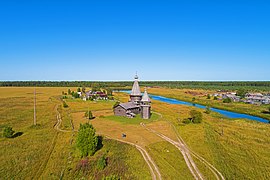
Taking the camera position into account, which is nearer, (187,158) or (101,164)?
(101,164)

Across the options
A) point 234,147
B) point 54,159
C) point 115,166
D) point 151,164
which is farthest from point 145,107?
point 54,159

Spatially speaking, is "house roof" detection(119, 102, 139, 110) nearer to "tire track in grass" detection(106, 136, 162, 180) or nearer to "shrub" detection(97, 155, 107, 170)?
"tire track in grass" detection(106, 136, 162, 180)

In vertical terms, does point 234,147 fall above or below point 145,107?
below

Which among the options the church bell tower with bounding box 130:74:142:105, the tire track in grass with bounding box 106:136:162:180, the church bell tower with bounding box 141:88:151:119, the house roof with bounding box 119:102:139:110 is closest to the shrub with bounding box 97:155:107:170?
the tire track in grass with bounding box 106:136:162:180

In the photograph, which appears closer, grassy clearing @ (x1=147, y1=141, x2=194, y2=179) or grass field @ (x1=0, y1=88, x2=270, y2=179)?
grassy clearing @ (x1=147, y1=141, x2=194, y2=179)

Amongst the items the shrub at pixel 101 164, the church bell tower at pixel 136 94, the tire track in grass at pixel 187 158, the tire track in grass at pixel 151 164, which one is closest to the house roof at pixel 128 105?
the church bell tower at pixel 136 94

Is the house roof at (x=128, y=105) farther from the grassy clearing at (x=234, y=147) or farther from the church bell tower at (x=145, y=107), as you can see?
the grassy clearing at (x=234, y=147)

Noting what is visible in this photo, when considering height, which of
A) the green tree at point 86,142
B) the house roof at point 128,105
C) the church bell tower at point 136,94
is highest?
the church bell tower at point 136,94

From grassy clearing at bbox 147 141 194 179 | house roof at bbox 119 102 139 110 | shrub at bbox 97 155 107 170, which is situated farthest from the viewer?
house roof at bbox 119 102 139 110

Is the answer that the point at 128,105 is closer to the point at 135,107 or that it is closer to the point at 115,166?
the point at 135,107

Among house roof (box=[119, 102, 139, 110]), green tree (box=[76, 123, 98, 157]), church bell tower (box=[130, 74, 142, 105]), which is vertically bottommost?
green tree (box=[76, 123, 98, 157])

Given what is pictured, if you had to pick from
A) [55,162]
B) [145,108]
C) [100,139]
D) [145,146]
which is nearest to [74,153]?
[55,162]

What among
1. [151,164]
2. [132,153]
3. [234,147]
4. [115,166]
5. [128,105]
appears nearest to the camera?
[115,166]

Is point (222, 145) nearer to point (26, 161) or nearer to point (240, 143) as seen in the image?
point (240, 143)
